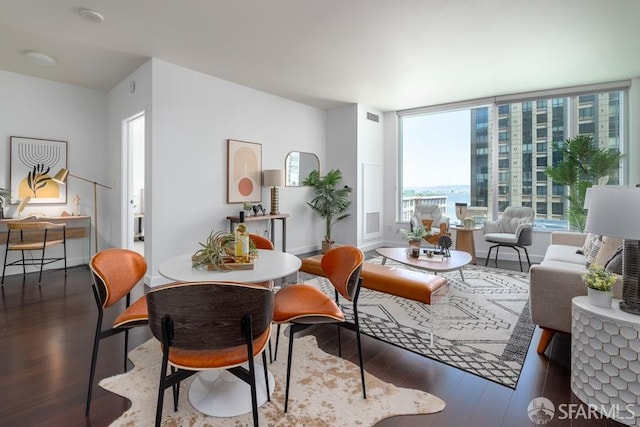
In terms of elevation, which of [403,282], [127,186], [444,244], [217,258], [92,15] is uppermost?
[92,15]

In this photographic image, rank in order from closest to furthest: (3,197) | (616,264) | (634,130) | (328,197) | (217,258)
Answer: (217,258)
(616,264)
(3,197)
(634,130)
(328,197)

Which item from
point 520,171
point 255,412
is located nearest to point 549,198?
point 520,171

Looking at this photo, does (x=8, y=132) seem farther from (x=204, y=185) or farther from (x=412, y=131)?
(x=412, y=131)

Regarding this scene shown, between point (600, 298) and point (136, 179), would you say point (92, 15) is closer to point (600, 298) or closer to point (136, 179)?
point (600, 298)

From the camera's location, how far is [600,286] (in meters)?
1.75

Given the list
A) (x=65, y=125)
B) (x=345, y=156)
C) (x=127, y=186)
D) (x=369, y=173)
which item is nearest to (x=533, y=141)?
(x=369, y=173)

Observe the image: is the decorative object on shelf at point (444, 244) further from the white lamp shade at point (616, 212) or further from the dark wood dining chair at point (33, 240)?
the dark wood dining chair at point (33, 240)

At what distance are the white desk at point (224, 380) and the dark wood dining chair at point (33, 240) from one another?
3.28m

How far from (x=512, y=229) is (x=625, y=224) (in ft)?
12.6

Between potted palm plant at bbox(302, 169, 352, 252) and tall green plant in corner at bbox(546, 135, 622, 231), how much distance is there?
337 cm

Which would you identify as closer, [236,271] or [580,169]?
[236,271]

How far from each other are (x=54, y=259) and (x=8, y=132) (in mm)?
1881

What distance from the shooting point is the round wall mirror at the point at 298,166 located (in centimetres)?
577

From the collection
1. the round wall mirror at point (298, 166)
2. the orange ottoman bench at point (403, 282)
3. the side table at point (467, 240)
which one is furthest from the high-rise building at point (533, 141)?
the orange ottoman bench at point (403, 282)
